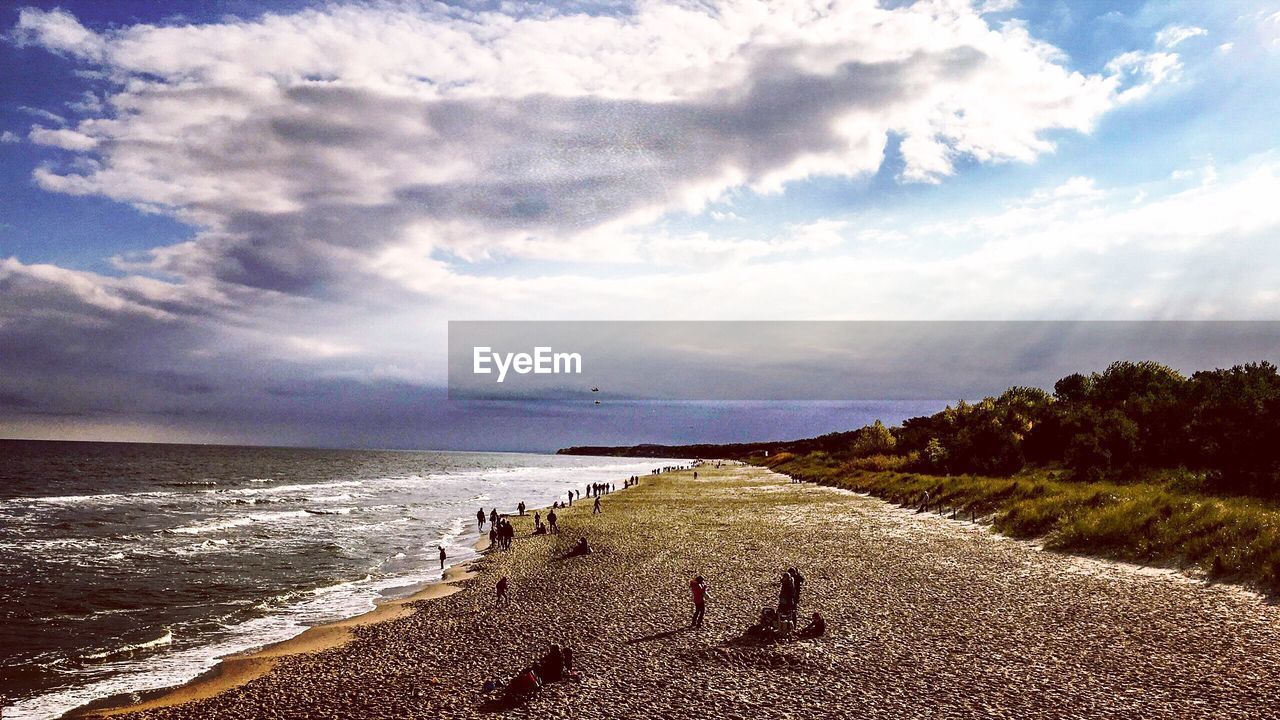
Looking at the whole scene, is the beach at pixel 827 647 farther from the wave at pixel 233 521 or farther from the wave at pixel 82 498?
the wave at pixel 82 498

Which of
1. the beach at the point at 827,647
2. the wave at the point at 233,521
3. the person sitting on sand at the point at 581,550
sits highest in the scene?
the beach at the point at 827,647

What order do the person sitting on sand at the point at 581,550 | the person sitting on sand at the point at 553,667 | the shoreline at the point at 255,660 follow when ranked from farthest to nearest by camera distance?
1. the person sitting on sand at the point at 581,550
2. the shoreline at the point at 255,660
3. the person sitting on sand at the point at 553,667

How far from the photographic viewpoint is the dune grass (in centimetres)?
2269

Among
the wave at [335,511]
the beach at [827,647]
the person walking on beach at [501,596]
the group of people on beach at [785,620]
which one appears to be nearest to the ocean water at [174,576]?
the wave at [335,511]

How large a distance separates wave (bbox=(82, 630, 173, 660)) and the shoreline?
335 cm

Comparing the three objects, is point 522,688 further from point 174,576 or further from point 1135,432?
point 1135,432

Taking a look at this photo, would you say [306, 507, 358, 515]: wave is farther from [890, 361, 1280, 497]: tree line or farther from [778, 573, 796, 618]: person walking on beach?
[890, 361, 1280, 497]: tree line

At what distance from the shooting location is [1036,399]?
3241 inches

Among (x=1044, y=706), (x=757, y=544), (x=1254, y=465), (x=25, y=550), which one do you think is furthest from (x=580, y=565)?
(x=1254, y=465)

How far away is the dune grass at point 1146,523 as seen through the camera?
893 inches

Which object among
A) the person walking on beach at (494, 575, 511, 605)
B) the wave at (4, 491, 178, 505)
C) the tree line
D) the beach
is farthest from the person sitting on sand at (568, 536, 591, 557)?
the wave at (4, 491, 178, 505)

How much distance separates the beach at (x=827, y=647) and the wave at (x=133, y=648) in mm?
5301

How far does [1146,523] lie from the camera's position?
28266mm

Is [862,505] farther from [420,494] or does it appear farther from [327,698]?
[420,494]
